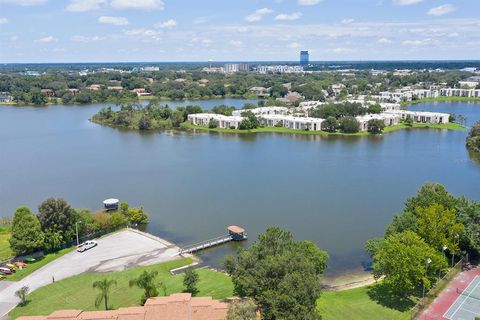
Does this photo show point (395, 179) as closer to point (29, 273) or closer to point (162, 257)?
point (162, 257)

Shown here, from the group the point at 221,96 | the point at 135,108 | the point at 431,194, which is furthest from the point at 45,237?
the point at 221,96

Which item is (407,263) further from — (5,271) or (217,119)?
(217,119)

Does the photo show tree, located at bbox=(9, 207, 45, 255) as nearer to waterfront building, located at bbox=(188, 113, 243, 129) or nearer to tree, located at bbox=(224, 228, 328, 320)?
tree, located at bbox=(224, 228, 328, 320)

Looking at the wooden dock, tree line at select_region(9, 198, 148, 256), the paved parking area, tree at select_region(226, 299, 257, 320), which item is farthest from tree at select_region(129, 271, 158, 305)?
tree line at select_region(9, 198, 148, 256)

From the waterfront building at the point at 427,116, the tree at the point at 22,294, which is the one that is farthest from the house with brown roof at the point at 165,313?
the waterfront building at the point at 427,116

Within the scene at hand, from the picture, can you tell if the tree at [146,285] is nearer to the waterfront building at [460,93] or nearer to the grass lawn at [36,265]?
the grass lawn at [36,265]
